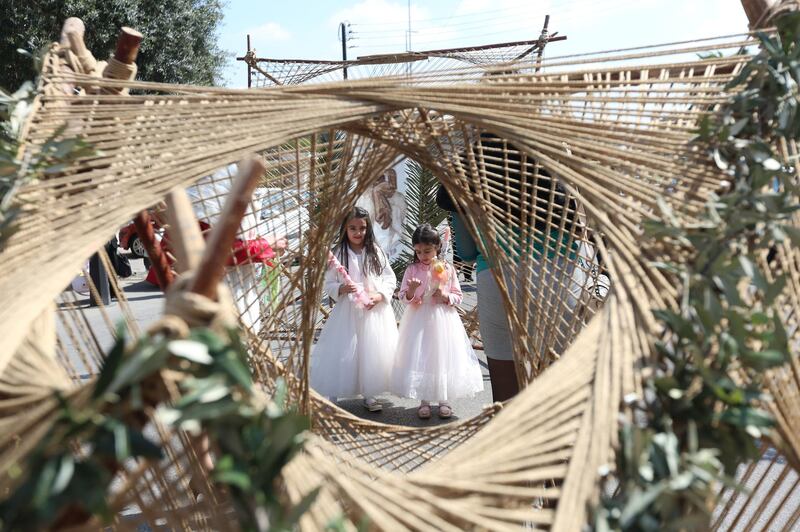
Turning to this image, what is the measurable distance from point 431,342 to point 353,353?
0.35 meters

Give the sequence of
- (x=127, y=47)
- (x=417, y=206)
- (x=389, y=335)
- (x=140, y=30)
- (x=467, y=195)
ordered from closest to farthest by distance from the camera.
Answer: (x=127, y=47) → (x=467, y=195) → (x=389, y=335) → (x=417, y=206) → (x=140, y=30)

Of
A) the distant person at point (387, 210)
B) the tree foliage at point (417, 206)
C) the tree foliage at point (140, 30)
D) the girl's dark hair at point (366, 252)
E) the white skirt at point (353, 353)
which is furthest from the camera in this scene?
the tree foliage at point (140, 30)

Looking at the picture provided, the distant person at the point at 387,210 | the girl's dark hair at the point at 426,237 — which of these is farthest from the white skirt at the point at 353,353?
the distant person at the point at 387,210

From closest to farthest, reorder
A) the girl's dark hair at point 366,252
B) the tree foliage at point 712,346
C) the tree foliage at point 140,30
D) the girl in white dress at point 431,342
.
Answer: the tree foliage at point 712,346
the girl in white dress at point 431,342
the girl's dark hair at point 366,252
the tree foliage at point 140,30

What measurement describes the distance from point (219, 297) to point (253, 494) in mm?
155

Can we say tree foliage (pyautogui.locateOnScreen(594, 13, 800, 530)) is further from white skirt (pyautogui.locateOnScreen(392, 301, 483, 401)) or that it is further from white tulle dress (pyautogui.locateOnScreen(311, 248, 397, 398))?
white tulle dress (pyautogui.locateOnScreen(311, 248, 397, 398))

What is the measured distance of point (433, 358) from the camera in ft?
9.82

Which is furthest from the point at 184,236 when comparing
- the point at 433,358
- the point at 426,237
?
the point at 426,237

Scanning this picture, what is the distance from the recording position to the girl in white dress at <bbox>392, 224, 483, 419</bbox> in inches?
117

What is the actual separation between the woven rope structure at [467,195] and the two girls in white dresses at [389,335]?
153 centimetres

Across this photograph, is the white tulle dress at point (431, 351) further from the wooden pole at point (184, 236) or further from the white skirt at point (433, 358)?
the wooden pole at point (184, 236)

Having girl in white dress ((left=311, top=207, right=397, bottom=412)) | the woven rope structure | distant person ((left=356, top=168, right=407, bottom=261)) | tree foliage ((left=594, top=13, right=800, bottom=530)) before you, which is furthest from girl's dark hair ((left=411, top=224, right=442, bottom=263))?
tree foliage ((left=594, top=13, right=800, bottom=530))

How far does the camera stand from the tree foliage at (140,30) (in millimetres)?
7602

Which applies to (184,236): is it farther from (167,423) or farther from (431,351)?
(431,351)
